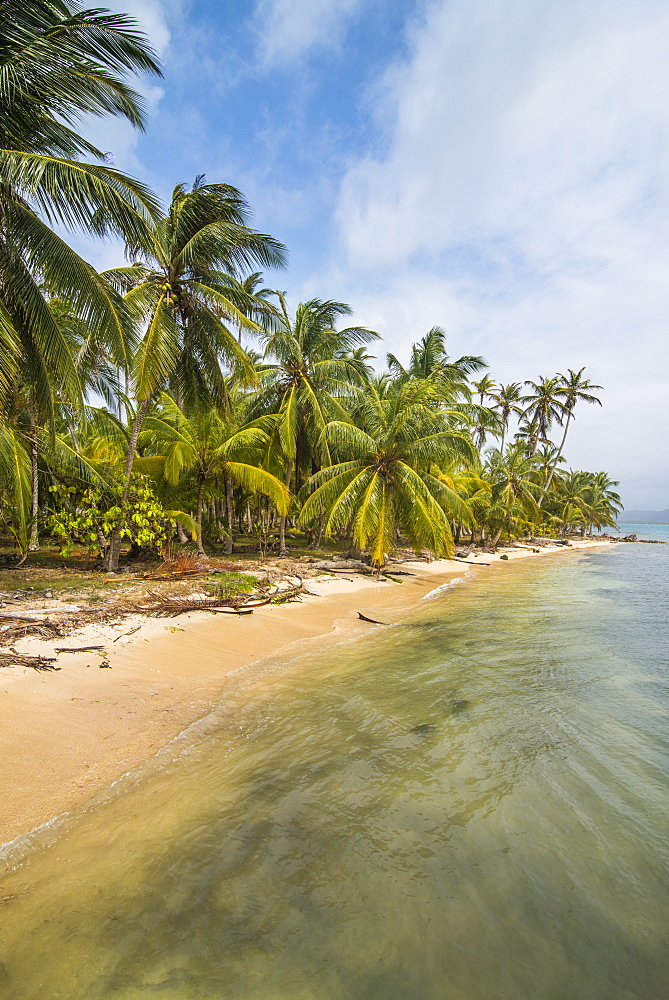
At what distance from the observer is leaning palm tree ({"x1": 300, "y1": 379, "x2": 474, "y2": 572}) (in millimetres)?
15352

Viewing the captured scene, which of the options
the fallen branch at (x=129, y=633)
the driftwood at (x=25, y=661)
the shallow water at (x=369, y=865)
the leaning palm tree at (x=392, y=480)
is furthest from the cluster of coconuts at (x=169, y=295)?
the shallow water at (x=369, y=865)

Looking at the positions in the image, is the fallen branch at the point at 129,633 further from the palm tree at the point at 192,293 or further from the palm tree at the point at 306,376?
the palm tree at the point at 306,376

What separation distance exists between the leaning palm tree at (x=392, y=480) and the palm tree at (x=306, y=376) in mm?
1798

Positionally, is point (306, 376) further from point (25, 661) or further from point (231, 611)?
point (25, 661)

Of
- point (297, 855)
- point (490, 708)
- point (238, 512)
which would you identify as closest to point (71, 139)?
point (297, 855)

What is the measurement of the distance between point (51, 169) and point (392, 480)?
12812mm

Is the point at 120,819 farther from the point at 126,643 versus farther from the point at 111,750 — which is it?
the point at 126,643

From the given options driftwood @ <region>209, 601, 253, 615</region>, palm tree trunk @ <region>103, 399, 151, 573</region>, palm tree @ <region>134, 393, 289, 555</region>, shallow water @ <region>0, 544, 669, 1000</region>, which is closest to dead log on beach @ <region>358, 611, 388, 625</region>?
driftwood @ <region>209, 601, 253, 615</region>

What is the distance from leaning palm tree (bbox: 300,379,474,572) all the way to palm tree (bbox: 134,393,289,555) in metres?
2.18

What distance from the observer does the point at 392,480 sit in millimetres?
16578

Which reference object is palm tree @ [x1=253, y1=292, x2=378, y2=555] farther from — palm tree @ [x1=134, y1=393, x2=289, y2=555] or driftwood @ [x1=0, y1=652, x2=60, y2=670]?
Answer: driftwood @ [x1=0, y1=652, x2=60, y2=670]

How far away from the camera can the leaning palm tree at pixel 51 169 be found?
6.05 metres

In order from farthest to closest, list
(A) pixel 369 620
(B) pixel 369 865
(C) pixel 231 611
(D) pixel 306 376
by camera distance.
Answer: (D) pixel 306 376
(A) pixel 369 620
(C) pixel 231 611
(B) pixel 369 865

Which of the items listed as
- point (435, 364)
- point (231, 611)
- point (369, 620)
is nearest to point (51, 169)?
point (231, 611)
